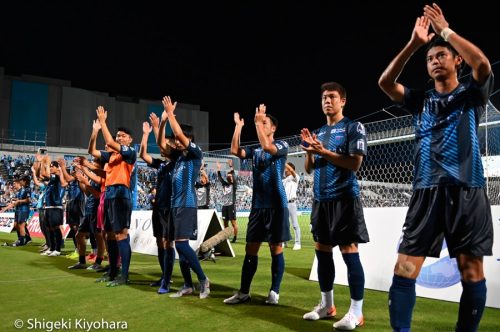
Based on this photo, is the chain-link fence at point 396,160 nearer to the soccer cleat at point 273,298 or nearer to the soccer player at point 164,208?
the soccer cleat at point 273,298

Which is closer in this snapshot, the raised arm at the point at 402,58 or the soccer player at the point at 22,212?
the raised arm at the point at 402,58

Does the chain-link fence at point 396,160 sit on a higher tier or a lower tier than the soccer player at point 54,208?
higher

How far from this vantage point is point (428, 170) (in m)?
2.82

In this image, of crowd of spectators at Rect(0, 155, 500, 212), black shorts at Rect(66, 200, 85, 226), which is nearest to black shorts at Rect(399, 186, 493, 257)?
black shorts at Rect(66, 200, 85, 226)

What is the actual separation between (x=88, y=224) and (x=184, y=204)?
3982 mm

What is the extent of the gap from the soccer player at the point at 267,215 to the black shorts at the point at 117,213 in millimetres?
2195

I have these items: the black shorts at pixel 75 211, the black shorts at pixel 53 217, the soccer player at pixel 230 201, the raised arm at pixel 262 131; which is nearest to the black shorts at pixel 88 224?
the black shorts at pixel 75 211

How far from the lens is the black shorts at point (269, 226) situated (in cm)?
488

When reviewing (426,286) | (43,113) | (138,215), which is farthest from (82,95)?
(426,286)

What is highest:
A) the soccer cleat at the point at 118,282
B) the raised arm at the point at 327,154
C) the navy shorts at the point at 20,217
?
the raised arm at the point at 327,154

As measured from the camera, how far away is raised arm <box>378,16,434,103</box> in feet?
9.12

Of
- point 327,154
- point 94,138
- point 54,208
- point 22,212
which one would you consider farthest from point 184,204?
point 22,212

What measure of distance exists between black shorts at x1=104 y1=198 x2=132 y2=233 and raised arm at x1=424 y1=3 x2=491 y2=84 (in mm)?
4939

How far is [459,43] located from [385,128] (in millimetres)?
7785
